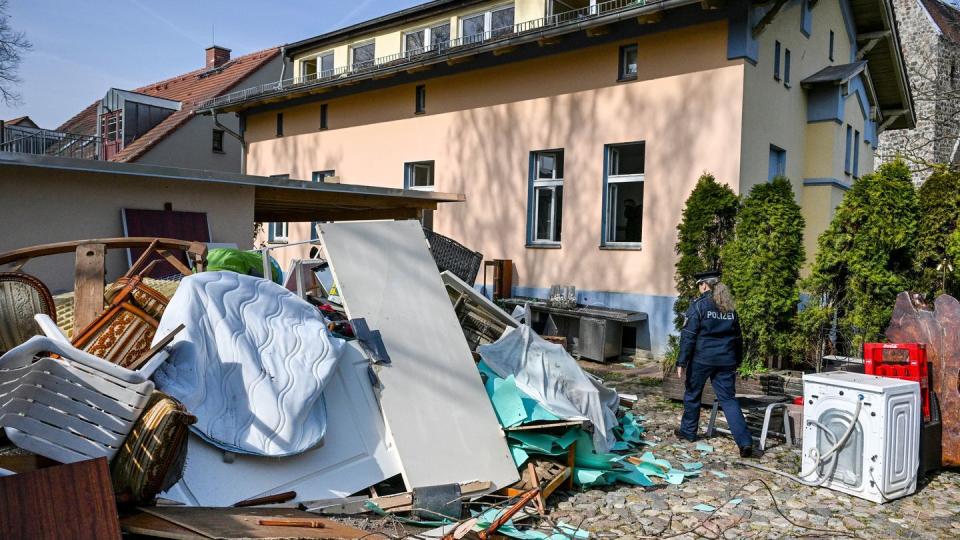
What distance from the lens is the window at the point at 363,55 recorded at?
1727 cm

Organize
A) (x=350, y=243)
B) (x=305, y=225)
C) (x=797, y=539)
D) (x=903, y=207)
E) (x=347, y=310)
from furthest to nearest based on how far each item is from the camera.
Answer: (x=305, y=225) < (x=903, y=207) < (x=350, y=243) < (x=347, y=310) < (x=797, y=539)

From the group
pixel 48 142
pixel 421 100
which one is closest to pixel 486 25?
pixel 421 100

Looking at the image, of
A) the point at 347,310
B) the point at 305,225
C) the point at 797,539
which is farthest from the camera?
the point at 305,225

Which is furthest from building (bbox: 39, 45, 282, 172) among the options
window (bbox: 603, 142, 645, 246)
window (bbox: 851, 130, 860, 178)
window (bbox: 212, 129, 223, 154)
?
window (bbox: 851, 130, 860, 178)

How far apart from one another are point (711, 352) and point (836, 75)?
29.1 feet

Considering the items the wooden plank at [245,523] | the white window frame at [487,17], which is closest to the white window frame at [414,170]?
the white window frame at [487,17]

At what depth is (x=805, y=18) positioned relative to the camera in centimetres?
1311

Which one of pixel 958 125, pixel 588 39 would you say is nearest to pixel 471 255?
pixel 588 39

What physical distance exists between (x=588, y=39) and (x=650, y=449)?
8.04 meters

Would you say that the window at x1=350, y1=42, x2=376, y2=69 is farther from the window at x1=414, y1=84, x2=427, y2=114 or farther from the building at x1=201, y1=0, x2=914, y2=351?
the window at x1=414, y1=84, x2=427, y2=114

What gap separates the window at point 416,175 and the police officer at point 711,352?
957 cm

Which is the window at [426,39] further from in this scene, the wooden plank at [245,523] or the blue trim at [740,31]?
the wooden plank at [245,523]

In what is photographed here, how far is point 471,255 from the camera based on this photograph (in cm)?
812

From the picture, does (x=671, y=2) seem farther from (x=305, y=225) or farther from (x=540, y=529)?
(x=305, y=225)
